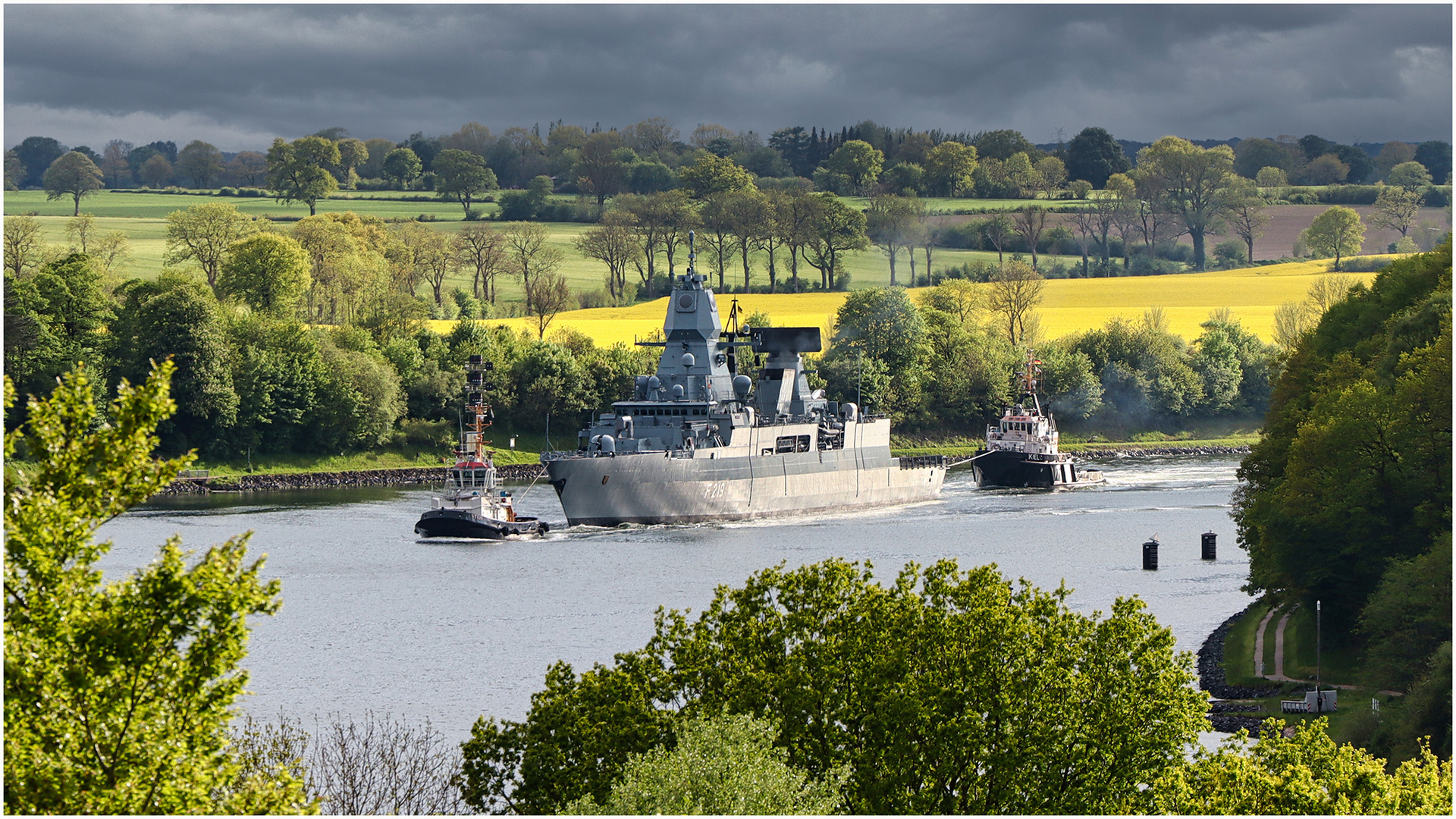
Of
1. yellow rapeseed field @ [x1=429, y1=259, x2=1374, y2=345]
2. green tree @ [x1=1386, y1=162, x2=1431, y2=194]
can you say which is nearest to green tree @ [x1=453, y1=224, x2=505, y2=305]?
yellow rapeseed field @ [x1=429, y1=259, x2=1374, y2=345]

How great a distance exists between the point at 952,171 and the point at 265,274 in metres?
72.7

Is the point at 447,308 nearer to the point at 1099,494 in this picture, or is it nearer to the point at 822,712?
the point at 1099,494

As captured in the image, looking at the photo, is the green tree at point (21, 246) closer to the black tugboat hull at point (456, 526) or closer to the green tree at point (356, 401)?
the green tree at point (356, 401)

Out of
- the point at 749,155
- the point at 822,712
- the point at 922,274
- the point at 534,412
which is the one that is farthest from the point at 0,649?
the point at 749,155

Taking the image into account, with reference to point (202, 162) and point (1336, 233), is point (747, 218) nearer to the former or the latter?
point (1336, 233)

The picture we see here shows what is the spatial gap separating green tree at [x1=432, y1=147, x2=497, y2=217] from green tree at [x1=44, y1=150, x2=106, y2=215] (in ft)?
111

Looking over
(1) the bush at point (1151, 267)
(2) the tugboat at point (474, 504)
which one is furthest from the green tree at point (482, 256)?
(2) the tugboat at point (474, 504)

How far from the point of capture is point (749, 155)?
17250 cm

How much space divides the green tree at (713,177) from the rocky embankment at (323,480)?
58704 millimetres

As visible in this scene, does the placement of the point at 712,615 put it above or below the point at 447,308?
below

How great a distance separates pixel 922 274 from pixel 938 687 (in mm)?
130635

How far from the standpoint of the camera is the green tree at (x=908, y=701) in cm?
2342

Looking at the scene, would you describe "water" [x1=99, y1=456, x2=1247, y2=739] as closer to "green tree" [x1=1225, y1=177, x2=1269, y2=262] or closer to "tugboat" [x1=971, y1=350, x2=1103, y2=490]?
"tugboat" [x1=971, y1=350, x2=1103, y2=490]

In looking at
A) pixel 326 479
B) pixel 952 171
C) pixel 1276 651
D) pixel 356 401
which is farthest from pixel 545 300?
pixel 1276 651
